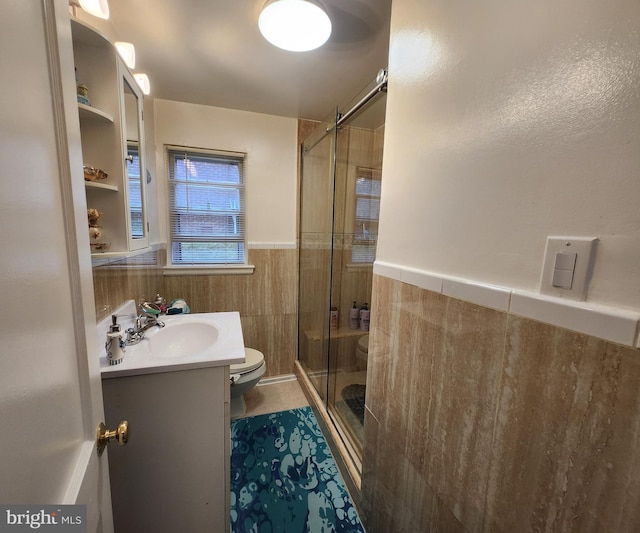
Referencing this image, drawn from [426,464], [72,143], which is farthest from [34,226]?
[426,464]

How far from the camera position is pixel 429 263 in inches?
31.4

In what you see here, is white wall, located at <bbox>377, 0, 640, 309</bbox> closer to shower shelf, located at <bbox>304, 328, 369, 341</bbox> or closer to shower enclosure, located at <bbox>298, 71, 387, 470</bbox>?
shower enclosure, located at <bbox>298, 71, 387, 470</bbox>

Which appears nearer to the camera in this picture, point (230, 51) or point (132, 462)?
point (132, 462)

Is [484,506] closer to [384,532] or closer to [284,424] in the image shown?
[384,532]

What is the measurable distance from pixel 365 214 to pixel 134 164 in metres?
1.51

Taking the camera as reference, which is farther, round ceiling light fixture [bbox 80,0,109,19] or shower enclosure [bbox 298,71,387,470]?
shower enclosure [bbox 298,71,387,470]

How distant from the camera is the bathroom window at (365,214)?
6.56 feet

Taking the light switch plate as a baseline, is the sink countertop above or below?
below

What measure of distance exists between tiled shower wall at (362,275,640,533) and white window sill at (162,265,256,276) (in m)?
1.49

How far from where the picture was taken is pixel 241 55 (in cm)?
144

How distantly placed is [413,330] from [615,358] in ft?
1.56

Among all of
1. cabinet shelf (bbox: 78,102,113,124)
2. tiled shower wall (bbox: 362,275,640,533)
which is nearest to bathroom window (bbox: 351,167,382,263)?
tiled shower wall (bbox: 362,275,640,533)

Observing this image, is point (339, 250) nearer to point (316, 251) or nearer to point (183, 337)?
point (316, 251)

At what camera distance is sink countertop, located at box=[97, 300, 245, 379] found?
3.10 feet
